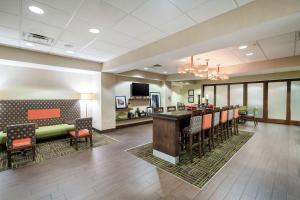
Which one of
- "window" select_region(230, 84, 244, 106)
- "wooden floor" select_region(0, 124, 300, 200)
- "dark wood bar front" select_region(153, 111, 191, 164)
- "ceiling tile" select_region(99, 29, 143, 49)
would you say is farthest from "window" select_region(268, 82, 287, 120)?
"ceiling tile" select_region(99, 29, 143, 49)

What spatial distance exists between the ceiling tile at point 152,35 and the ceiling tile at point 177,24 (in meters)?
0.16

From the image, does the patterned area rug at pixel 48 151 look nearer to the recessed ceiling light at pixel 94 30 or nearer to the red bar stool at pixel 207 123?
the red bar stool at pixel 207 123

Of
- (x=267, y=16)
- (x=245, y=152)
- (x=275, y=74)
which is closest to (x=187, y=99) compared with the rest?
(x=275, y=74)

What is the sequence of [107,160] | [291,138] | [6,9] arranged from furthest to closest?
[291,138]
[107,160]
[6,9]

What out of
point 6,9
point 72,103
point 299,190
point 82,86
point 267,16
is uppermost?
point 6,9

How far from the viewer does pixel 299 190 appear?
2299 mm

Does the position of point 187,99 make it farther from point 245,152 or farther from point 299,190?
point 299,190

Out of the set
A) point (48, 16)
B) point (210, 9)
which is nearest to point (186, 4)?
point (210, 9)

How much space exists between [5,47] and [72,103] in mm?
2485

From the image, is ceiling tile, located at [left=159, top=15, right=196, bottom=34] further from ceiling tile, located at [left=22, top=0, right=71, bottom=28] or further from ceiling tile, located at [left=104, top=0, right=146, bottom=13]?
ceiling tile, located at [left=22, top=0, right=71, bottom=28]

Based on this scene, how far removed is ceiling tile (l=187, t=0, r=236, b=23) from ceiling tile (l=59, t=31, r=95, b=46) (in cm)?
229

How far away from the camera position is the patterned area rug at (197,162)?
8.82ft

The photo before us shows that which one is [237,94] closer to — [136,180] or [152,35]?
[152,35]

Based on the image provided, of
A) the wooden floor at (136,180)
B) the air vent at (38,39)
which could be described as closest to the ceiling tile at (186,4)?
the wooden floor at (136,180)
